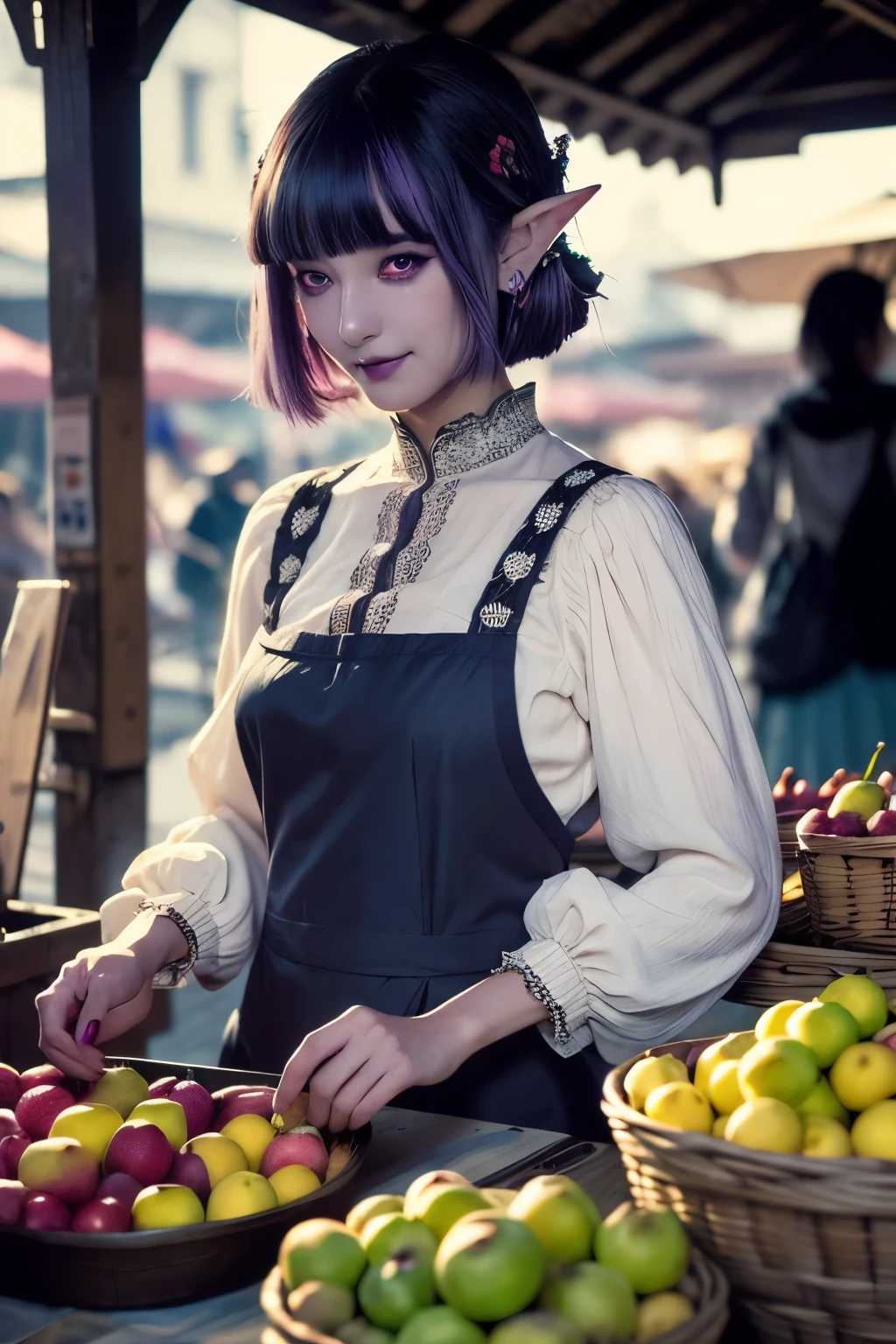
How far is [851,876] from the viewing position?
6.08 ft

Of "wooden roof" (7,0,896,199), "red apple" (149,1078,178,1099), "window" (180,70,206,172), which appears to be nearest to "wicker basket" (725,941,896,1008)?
"red apple" (149,1078,178,1099)

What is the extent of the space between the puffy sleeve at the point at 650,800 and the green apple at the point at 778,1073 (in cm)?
35

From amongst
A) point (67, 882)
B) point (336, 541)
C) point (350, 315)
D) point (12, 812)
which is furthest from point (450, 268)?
point (67, 882)

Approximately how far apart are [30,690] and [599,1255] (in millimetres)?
1666

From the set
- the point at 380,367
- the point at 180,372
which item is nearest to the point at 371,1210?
the point at 380,367

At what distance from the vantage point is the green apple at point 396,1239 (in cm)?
97

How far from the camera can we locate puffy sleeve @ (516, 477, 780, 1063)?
154 centimetres

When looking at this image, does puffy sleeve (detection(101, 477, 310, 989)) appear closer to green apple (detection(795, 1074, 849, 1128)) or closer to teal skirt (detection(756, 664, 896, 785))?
green apple (detection(795, 1074, 849, 1128))

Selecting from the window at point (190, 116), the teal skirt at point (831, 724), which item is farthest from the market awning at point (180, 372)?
the window at point (190, 116)

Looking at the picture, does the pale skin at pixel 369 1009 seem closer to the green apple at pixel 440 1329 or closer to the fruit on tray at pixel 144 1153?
the fruit on tray at pixel 144 1153

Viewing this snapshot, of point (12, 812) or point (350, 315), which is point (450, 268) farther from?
point (12, 812)

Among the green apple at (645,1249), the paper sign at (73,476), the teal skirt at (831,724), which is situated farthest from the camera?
the teal skirt at (831,724)

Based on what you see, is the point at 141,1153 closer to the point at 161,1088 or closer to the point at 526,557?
the point at 161,1088

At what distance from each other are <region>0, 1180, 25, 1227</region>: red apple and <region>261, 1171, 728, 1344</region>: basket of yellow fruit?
0.30m
